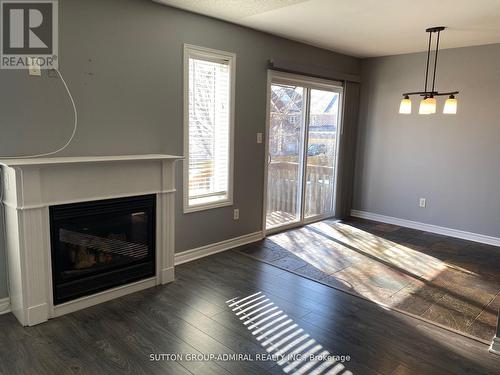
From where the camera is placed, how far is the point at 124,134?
122 inches

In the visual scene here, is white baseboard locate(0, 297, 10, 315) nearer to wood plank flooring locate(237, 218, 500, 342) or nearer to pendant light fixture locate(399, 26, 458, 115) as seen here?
wood plank flooring locate(237, 218, 500, 342)

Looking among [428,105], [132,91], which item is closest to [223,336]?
[132,91]

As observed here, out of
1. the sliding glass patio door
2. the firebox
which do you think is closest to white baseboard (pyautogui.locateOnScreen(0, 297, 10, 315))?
the firebox

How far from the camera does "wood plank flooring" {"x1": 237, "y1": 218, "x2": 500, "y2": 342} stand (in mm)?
2895

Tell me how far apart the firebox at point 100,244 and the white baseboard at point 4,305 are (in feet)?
1.22

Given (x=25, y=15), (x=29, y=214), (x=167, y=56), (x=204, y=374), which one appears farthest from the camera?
(x=167, y=56)

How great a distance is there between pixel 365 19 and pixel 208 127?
6.03 ft

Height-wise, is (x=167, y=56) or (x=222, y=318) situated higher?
(x=167, y=56)

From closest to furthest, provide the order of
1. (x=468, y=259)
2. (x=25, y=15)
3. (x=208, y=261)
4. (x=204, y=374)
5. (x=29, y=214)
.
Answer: (x=204, y=374), (x=29, y=214), (x=25, y=15), (x=208, y=261), (x=468, y=259)

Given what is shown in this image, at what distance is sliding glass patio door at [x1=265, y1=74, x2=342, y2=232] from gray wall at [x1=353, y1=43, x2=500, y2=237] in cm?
59

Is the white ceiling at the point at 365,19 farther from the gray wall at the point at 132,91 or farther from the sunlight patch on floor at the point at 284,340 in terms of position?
the sunlight patch on floor at the point at 284,340

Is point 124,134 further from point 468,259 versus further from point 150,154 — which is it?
point 468,259

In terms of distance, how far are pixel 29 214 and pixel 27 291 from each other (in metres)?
0.52

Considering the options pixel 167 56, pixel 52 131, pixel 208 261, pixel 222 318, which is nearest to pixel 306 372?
pixel 222 318
